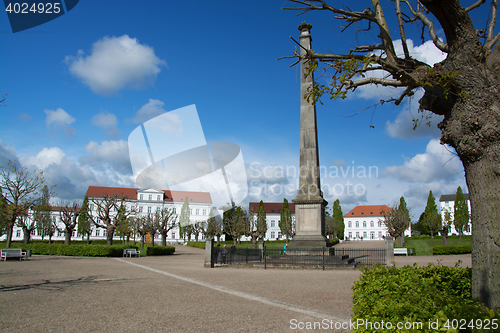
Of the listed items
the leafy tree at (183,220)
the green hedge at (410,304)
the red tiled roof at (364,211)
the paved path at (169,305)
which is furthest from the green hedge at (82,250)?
the red tiled roof at (364,211)

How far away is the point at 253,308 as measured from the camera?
7.22 meters

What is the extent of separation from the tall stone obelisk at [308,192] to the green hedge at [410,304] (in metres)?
11.3

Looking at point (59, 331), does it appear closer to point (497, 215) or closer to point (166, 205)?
point (497, 215)

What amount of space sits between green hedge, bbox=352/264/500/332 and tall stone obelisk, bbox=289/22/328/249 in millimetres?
11281

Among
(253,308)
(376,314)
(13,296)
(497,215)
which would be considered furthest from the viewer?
A: (13,296)

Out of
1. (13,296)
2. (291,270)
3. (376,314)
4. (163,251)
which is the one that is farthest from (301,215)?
(163,251)

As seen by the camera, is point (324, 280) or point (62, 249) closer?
point (324, 280)

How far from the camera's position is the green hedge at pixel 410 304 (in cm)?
271

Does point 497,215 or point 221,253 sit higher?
point 497,215

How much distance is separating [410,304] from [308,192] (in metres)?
13.6

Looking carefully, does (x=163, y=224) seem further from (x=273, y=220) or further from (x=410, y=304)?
(x=273, y=220)

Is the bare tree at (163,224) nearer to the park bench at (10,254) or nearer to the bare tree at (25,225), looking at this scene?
the bare tree at (25,225)

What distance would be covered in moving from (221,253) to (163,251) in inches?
623

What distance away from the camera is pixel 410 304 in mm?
3299
